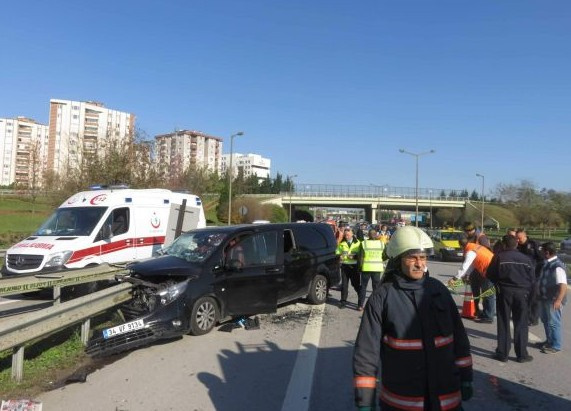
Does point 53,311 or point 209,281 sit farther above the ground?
point 209,281

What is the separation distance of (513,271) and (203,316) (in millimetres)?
4554

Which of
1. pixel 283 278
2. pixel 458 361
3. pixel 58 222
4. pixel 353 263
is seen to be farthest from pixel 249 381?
pixel 58 222

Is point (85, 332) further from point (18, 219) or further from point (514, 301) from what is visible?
point (18, 219)

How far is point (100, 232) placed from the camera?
41.0 ft

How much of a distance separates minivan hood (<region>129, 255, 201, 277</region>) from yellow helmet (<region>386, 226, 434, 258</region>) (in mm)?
5142

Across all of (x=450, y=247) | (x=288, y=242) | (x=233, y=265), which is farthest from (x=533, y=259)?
(x=450, y=247)

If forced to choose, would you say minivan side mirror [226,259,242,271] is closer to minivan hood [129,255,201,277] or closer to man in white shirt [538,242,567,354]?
minivan hood [129,255,201,277]

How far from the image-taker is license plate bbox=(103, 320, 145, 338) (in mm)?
6758

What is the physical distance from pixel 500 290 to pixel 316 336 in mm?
2884

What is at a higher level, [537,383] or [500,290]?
[500,290]

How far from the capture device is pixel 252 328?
28.5 ft

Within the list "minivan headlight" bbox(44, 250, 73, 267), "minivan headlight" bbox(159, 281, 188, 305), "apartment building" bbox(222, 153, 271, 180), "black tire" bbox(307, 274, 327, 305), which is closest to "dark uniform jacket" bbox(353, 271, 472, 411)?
"minivan headlight" bbox(159, 281, 188, 305)

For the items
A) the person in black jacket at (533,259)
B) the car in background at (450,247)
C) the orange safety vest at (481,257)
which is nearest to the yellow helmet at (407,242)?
the person in black jacket at (533,259)

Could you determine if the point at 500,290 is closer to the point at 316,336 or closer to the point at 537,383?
the point at 537,383
